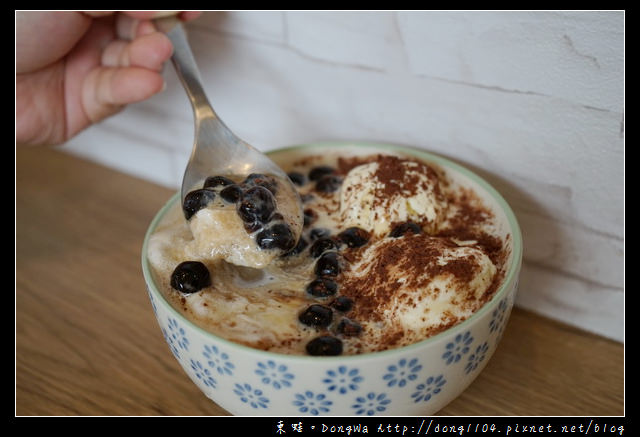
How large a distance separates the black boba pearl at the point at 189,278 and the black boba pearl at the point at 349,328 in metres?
0.16

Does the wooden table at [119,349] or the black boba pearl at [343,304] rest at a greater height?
the black boba pearl at [343,304]

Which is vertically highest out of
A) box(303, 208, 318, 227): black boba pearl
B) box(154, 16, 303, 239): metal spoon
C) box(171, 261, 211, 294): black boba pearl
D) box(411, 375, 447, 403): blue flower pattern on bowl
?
box(154, 16, 303, 239): metal spoon

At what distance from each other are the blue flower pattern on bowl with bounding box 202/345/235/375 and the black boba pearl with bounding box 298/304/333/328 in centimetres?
10

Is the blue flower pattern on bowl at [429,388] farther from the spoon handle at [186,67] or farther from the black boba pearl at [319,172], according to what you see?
the spoon handle at [186,67]

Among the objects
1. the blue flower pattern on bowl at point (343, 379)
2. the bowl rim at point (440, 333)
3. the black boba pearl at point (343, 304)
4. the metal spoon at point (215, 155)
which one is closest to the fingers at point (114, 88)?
the metal spoon at point (215, 155)

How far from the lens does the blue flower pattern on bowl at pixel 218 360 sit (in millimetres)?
653

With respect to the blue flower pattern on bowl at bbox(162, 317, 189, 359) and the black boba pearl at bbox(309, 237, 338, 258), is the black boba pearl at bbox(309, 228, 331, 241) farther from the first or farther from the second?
the blue flower pattern on bowl at bbox(162, 317, 189, 359)

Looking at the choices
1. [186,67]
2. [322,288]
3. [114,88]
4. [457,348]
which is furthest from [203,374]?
[114,88]

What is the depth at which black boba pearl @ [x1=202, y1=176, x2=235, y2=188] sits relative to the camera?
83 centimetres

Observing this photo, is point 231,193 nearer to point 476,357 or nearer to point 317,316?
point 317,316

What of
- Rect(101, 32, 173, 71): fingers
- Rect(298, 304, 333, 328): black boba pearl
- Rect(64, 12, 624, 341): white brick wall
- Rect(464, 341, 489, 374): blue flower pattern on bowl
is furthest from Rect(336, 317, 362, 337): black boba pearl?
Rect(101, 32, 173, 71): fingers

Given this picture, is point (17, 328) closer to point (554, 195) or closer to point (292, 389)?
point (292, 389)

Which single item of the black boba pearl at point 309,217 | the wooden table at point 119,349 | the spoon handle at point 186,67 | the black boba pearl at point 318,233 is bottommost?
the wooden table at point 119,349
